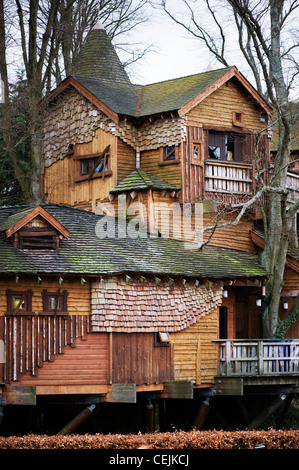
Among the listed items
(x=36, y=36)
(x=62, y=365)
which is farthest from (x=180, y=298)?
(x=36, y=36)

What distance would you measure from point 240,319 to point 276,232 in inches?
134

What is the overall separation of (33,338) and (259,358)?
7.19 metres

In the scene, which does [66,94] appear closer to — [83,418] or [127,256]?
[127,256]

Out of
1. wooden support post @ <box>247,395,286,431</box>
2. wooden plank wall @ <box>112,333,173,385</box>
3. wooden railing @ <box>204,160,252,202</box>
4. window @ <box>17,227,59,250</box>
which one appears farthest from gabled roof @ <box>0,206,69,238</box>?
wooden support post @ <box>247,395,286,431</box>

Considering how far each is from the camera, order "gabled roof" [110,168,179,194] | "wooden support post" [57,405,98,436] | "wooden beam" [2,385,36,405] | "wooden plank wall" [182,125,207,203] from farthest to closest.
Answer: "wooden plank wall" [182,125,207,203] < "gabled roof" [110,168,179,194] < "wooden support post" [57,405,98,436] < "wooden beam" [2,385,36,405]

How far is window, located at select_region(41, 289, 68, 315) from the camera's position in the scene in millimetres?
24328

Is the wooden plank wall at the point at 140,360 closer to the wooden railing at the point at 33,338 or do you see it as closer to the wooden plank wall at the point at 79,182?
the wooden railing at the point at 33,338

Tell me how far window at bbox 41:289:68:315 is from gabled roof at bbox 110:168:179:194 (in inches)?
249

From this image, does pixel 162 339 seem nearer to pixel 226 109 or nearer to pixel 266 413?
pixel 266 413

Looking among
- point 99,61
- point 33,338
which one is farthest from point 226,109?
point 33,338

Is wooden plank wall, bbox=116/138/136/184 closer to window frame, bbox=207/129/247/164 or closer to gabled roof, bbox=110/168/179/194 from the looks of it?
gabled roof, bbox=110/168/179/194

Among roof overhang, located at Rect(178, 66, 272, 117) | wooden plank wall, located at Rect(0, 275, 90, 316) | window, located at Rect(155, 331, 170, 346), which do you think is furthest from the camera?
roof overhang, located at Rect(178, 66, 272, 117)

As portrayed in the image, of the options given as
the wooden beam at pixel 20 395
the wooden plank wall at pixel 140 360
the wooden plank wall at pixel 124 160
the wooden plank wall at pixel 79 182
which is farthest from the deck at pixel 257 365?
the wooden plank wall at pixel 79 182
